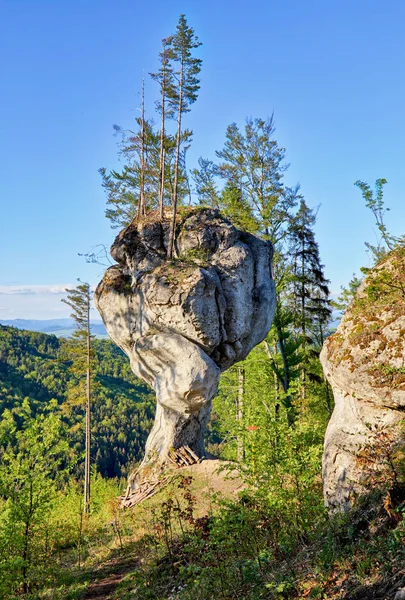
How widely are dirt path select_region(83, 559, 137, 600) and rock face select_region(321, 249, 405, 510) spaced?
4.50 metres

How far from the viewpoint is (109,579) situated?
8172 mm

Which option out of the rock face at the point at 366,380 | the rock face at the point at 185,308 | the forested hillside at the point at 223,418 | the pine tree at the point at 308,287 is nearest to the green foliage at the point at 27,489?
the forested hillside at the point at 223,418

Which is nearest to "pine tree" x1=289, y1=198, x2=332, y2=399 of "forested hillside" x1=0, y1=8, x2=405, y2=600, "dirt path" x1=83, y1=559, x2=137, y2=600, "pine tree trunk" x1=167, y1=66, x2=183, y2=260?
"forested hillside" x1=0, y1=8, x2=405, y2=600

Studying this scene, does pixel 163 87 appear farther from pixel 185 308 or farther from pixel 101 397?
pixel 101 397

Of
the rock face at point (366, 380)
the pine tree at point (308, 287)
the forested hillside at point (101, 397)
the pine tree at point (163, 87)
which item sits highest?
the pine tree at point (163, 87)

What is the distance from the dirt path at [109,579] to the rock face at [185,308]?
21.1 feet

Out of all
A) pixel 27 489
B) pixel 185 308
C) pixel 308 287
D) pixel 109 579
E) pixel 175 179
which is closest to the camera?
pixel 27 489

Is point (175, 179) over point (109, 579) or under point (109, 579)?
over

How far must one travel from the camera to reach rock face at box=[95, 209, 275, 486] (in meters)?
15.2

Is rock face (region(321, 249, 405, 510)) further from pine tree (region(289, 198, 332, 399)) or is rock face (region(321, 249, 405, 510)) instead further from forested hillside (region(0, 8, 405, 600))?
pine tree (region(289, 198, 332, 399))

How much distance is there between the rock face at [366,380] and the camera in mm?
5691

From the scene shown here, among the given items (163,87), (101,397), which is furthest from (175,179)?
(101,397)

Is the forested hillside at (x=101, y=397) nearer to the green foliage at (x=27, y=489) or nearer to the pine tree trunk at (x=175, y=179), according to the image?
the pine tree trunk at (x=175, y=179)

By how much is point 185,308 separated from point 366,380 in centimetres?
948
